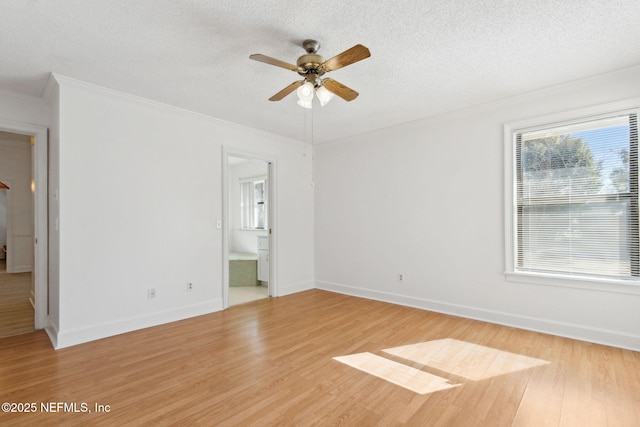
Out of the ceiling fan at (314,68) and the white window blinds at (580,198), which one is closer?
the ceiling fan at (314,68)

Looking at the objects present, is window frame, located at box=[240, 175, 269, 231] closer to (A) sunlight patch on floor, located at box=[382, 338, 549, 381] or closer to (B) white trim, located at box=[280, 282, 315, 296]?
(B) white trim, located at box=[280, 282, 315, 296]

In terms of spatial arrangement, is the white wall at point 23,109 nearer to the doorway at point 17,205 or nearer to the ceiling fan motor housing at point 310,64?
the ceiling fan motor housing at point 310,64

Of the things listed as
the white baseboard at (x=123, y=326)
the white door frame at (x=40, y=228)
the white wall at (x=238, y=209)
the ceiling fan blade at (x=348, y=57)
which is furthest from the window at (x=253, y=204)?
the ceiling fan blade at (x=348, y=57)

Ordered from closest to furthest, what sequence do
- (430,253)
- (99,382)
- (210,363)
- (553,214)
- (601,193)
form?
1. (99,382)
2. (210,363)
3. (601,193)
4. (553,214)
5. (430,253)

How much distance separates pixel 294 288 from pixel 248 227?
7.73 feet

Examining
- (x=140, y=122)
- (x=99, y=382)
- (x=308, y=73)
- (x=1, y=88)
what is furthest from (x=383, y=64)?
(x=1, y=88)

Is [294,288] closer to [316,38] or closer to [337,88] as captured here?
[337,88]

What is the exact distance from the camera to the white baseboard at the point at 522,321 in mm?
2943

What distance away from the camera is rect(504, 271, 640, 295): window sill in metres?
2.91

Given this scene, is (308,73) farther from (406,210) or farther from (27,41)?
(406,210)

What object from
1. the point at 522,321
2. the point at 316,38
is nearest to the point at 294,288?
the point at 522,321

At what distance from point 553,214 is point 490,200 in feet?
2.09

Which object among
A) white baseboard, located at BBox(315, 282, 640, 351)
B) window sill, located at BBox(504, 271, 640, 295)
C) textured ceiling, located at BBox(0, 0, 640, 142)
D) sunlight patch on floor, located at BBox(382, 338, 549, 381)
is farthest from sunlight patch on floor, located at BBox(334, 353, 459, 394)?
textured ceiling, located at BBox(0, 0, 640, 142)

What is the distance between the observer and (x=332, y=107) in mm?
3846
